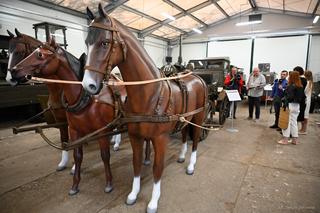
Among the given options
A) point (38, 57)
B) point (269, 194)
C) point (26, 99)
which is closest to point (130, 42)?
point (38, 57)

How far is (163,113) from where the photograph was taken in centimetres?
187

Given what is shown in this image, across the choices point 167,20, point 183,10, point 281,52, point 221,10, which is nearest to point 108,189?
point 183,10

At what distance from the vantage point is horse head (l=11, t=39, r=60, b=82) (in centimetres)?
201

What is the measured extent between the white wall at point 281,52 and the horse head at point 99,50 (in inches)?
541

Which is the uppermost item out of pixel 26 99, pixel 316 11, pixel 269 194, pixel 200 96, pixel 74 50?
pixel 316 11

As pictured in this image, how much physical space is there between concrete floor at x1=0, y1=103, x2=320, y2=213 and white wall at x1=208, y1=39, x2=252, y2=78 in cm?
1062

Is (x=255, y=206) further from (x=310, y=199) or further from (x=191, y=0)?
(x=191, y=0)

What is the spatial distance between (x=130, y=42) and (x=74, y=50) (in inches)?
334

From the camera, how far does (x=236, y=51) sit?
13.8 meters

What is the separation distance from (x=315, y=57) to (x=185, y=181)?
44.1 feet

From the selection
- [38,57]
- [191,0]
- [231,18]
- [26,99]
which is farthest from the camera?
[231,18]

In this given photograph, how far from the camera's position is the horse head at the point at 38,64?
2.01 m

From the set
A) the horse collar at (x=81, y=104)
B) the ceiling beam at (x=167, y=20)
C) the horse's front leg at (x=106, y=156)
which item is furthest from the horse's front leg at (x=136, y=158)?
the ceiling beam at (x=167, y=20)

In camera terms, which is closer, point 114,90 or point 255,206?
point 255,206
